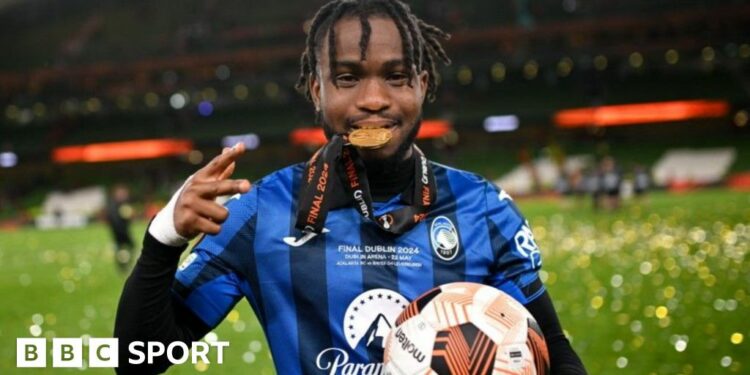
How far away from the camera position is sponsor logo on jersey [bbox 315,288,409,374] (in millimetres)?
2598

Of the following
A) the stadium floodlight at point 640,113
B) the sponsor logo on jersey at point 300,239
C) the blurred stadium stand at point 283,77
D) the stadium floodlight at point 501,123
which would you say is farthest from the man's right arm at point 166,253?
the stadium floodlight at point 501,123

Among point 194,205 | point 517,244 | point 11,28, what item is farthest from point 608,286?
point 11,28

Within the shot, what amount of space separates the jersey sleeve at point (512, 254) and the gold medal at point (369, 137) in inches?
19.2

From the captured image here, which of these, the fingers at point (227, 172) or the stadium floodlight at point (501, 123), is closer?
the fingers at point (227, 172)

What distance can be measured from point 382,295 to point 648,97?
3462 centimetres

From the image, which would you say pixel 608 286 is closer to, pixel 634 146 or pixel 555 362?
pixel 555 362

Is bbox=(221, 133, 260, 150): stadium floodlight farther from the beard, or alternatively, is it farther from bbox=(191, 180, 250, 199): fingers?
bbox=(191, 180, 250, 199): fingers

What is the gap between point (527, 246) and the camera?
286 cm

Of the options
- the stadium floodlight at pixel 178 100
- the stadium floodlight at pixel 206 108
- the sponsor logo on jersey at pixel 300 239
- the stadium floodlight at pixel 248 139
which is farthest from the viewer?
the stadium floodlight at pixel 206 108

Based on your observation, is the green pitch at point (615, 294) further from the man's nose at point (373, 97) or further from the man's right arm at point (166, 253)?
the man's right arm at point (166, 253)

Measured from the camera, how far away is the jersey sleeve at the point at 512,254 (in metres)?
2.76

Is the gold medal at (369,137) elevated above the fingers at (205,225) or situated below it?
above

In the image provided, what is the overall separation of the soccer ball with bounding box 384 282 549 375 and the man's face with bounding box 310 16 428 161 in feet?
1.75

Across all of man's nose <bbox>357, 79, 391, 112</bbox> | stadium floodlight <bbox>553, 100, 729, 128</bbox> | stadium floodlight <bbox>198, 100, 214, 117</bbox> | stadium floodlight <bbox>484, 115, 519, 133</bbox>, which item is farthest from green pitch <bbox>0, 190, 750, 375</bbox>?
stadium floodlight <bbox>198, 100, 214, 117</bbox>
